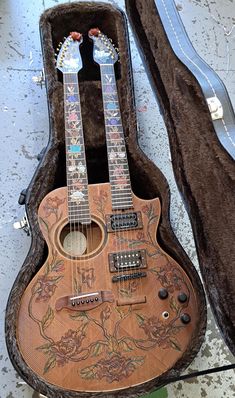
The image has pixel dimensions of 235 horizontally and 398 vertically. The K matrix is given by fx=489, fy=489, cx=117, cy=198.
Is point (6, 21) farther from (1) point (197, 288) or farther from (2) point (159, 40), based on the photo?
(1) point (197, 288)

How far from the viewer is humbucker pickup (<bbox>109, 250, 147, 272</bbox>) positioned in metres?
1.18

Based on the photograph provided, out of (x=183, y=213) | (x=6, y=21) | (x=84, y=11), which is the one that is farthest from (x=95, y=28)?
(x=183, y=213)

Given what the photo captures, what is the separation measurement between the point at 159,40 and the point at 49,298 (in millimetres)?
706

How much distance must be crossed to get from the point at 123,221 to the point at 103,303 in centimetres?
22

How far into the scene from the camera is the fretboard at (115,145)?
127 cm

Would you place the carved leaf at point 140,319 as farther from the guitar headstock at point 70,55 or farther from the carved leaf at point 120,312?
the guitar headstock at point 70,55

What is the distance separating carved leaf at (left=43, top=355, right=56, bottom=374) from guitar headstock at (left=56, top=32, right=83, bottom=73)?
0.80 metres

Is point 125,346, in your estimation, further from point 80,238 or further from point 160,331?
point 80,238

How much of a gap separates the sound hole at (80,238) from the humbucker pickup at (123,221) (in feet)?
0.13

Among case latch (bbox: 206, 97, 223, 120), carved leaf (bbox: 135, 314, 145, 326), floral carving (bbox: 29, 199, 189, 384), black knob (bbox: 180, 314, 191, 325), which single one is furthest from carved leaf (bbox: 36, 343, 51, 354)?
case latch (bbox: 206, 97, 223, 120)

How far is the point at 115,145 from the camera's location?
4.35ft

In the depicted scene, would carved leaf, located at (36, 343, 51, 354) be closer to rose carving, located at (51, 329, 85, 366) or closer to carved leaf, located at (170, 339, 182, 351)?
rose carving, located at (51, 329, 85, 366)

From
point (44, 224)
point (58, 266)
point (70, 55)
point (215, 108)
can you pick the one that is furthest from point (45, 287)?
point (70, 55)

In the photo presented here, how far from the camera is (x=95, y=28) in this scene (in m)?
1.55
